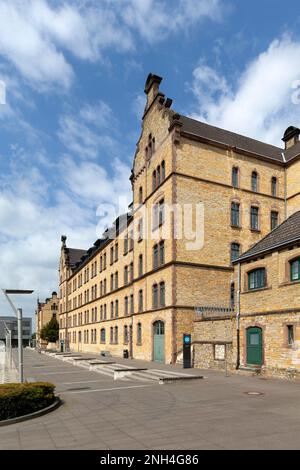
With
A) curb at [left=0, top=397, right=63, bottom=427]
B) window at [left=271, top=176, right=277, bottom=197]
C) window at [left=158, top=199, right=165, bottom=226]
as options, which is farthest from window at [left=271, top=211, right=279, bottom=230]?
curb at [left=0, top=397, right=63, bottom=427]

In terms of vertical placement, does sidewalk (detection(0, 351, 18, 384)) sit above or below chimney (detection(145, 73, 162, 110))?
below

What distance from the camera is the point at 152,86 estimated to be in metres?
35.1

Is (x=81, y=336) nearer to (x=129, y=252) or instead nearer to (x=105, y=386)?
(x=129, y=252)

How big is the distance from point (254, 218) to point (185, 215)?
25.0ft

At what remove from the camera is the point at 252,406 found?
11906 mm

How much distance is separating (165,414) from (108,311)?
38.5m

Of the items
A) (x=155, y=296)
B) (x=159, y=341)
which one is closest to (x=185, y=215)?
(x=155, y=296)

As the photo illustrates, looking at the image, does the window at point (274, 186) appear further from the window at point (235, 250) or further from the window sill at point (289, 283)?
the window sill at point (289, 283)

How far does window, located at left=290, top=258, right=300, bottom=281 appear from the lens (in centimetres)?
1911

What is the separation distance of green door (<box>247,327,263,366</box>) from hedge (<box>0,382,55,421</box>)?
39.5ft

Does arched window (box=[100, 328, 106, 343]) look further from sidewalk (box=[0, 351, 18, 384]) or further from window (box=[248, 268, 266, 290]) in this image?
window (box=[248, 268, 266, 290])

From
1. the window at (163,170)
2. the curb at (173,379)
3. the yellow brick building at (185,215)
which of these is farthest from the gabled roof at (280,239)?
the window at (163,170)

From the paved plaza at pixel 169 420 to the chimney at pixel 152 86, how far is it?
85.0 ft
